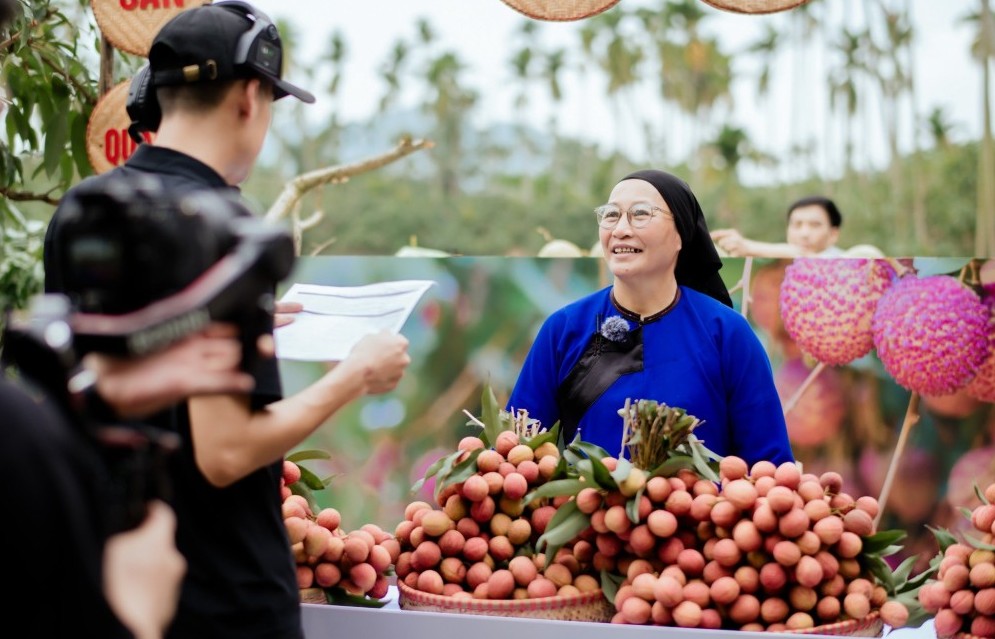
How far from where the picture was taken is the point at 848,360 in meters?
5.34

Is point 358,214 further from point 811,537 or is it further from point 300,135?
point 811,537

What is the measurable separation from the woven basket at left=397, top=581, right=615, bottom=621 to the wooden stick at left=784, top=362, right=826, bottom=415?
3.07 metres

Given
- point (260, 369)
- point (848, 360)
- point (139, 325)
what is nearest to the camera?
point (139, 325)

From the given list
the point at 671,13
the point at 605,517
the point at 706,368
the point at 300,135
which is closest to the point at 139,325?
the point at 605,517

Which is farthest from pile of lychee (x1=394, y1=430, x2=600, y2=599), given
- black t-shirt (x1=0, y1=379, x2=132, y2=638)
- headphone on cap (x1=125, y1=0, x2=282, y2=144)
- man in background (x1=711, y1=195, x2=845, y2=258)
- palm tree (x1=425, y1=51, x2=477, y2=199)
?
palm tree (x1=425, y1=51, x2=477, y2=199)

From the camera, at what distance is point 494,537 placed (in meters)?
2.65

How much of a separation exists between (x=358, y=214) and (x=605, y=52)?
→ 1292cm

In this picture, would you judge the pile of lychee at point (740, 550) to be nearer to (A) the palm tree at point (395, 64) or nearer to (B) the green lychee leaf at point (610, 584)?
(B) the green lychee leaf at point (610, 584)

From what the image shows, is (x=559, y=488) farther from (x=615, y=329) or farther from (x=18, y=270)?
(x=18, y=270)

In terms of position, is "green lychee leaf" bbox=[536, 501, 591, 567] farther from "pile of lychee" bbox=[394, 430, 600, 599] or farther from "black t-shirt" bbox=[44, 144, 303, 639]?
"black t-shirt" bbox=[44, 144, 303, 639]

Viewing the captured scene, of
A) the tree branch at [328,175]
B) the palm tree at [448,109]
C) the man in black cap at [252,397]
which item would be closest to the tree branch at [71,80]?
the tree branch at [328,175]

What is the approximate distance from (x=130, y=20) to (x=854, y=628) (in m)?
2.87

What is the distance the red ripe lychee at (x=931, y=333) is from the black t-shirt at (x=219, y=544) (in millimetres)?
3801

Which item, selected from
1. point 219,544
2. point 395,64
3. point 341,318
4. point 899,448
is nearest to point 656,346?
point 341,318
